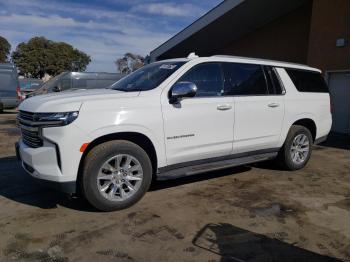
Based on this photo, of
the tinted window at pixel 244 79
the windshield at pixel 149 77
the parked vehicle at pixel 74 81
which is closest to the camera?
the windshield at pixel 149 77

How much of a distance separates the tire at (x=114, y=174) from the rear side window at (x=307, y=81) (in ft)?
10.6

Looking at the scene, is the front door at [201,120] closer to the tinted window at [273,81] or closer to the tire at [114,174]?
the tire at [114,174]

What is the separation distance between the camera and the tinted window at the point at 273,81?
5797 mm

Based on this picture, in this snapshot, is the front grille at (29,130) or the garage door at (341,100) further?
the garage door at (341,100)

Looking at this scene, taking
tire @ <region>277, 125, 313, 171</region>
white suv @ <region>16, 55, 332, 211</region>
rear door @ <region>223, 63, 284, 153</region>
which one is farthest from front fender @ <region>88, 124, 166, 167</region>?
tire @ <region>277, 125, 313, 171</region>

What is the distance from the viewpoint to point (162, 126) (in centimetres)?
447

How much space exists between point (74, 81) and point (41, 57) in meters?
46.8

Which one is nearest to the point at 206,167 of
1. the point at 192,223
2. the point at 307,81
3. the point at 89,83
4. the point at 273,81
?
the point at 192,223

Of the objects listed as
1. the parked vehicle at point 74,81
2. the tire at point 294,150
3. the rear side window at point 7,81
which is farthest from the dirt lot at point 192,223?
the rear side window at point 7,81

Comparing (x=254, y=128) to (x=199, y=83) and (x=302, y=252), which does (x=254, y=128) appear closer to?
(x=199, y=83)

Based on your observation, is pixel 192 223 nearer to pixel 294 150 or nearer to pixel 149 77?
pixel 149 77

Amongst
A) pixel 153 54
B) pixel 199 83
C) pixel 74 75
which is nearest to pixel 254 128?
pixel 199 83

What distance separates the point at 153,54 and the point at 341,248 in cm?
1521

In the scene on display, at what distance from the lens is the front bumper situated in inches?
153
